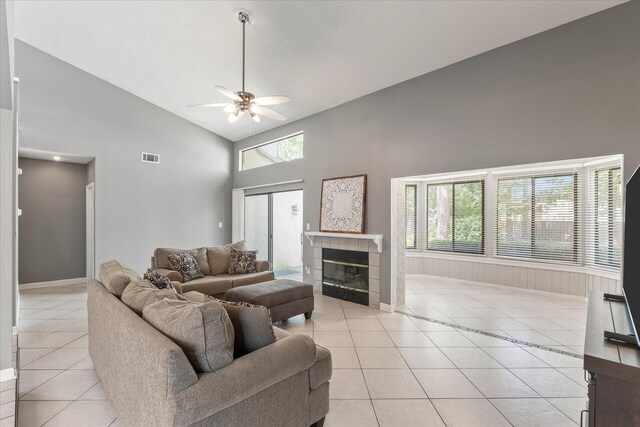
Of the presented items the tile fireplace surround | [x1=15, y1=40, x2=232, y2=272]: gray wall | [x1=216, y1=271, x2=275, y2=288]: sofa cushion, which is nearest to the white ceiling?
[x1=15, y1=40, x2=232, y2=272]: gray wall

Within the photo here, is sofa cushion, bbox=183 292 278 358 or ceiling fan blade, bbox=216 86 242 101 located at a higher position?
ceiling fan blade, bbox=216 86 242 101

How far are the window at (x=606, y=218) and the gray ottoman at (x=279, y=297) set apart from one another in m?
4.56

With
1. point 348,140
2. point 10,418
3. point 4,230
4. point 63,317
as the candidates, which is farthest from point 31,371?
point 348,140

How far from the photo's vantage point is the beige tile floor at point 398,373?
205 centimetres

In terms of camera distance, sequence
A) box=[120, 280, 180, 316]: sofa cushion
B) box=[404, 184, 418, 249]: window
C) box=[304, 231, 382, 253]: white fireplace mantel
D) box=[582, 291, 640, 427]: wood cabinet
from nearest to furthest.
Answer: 1. box=[582, 291, 640, 427]: wood cabinet
2. box=[120, 280, 180, 316]: sofa cushion
3. box=[304, 231, 382, 253]: white fireplace mantel
4. box=[404, 184, 418, 249]: window

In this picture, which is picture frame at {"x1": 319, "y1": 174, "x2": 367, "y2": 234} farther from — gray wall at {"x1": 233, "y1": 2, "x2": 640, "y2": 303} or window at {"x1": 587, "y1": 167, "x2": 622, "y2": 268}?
window at {"x1": 587, "y1": 167, "x2": 622, "y2": 268}

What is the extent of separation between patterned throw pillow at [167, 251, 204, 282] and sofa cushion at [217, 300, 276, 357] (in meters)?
2.88

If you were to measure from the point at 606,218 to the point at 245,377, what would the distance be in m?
5.72

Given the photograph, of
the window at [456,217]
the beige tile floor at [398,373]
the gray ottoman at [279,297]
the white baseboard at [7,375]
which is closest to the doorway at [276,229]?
the gray ottoman at [279,297]

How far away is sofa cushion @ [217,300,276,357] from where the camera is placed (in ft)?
5.54

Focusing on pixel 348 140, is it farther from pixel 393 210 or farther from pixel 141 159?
pixel 141 159

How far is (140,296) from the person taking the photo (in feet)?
A: 6.13

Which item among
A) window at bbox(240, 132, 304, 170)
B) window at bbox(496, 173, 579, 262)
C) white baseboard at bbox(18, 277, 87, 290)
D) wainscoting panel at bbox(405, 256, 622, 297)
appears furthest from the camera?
window at bbox(240, 132, 304, 170)

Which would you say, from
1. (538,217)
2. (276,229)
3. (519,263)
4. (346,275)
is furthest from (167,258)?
(538,217)
